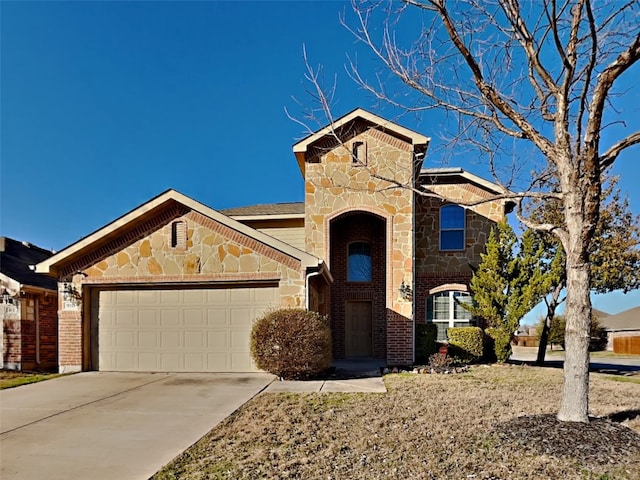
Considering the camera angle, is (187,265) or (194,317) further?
(194,317)

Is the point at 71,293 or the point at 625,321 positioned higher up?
the point at 71,293

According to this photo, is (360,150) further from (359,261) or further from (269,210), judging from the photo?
(269,210)

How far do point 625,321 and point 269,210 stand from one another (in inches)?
1223

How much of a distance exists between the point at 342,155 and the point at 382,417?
9267 millimetres

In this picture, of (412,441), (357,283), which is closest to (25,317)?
(357,283)

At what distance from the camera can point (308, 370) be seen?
9.94 metres

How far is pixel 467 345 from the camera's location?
1415 cm

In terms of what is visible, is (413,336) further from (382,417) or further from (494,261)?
(382,417)

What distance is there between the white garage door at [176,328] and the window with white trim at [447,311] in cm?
728

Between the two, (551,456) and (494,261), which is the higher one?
(494,261)

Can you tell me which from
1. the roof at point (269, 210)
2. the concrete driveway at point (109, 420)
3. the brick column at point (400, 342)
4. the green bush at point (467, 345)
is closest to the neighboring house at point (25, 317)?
the concrete driveway at point (109, 420)

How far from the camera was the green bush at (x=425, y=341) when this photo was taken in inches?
554

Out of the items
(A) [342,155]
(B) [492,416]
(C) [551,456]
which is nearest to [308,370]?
(B) [492,416]

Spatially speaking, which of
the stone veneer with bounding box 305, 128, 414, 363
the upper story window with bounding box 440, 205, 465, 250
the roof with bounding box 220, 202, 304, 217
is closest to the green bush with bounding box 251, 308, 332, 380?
the stone veneer with bounding box 305, 128, 414, 363
